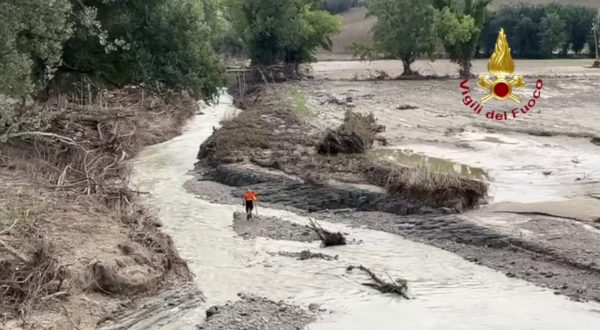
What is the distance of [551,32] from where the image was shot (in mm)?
90250

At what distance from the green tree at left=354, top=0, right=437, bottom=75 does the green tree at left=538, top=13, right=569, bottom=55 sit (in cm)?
2808

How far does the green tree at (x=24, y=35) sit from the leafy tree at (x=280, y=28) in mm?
48499

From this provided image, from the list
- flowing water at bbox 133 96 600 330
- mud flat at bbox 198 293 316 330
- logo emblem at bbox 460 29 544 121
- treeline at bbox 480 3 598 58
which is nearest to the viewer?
mud flat at bbox 198 293 316 330

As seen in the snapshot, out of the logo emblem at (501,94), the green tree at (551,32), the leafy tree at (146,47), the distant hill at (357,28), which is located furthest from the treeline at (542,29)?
the leafy tree at (146,47)

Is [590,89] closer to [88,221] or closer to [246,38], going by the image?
[246,38]

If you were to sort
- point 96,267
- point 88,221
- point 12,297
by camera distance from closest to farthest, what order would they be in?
A: 1. point 12,297
2. point 96,267
3. point 88,221

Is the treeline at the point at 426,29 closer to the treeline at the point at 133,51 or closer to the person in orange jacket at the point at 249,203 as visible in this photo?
the treeline at the point at 133,51

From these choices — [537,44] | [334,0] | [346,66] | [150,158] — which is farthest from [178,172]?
[334,0]

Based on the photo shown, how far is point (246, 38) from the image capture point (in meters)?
67.8

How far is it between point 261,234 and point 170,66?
8268mm

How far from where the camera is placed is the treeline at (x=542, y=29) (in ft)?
298

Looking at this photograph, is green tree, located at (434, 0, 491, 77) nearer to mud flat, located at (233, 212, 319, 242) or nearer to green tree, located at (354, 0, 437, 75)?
green tree, located at (354, 0, 437, 75)

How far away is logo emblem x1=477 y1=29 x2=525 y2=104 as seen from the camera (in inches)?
1150

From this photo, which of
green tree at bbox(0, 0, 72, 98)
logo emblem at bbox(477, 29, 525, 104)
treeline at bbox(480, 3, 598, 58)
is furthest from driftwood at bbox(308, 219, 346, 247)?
treeline at bbox(480, 3, 598, 58)
